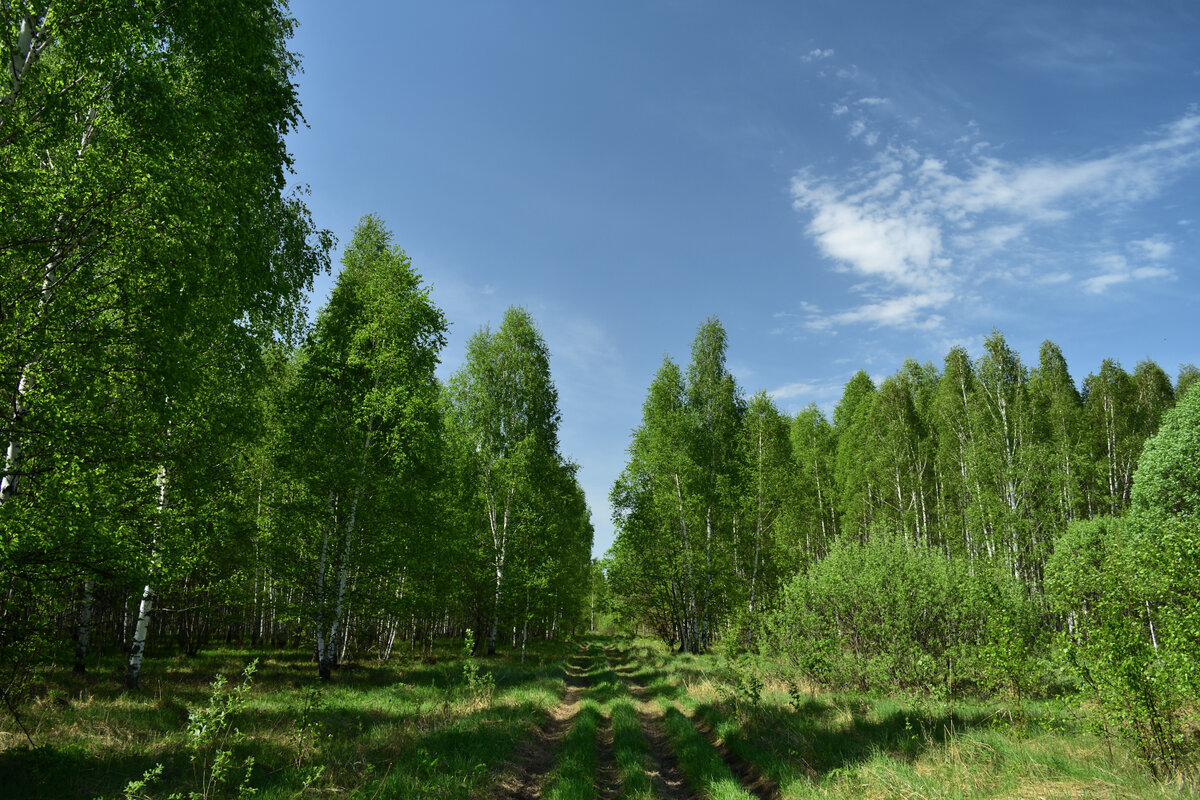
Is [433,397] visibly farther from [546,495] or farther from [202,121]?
[546,495]

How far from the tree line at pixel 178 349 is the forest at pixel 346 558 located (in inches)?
2.9

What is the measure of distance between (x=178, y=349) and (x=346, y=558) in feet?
29.6

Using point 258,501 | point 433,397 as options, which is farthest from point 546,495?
point 258,501

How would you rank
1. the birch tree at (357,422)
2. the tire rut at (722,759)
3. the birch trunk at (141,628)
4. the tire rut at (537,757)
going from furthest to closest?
the birch tree at (357,422), the birch trunk at (141,628), the tire rut at (722,759), the tire rut at (537,757)

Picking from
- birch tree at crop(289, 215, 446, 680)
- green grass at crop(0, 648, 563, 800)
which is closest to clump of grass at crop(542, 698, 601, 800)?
green grass at crop(0, 648, 563, 800)

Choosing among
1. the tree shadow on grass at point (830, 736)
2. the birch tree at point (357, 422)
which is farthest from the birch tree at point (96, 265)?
the tree shadow on grass at point (830, 736)

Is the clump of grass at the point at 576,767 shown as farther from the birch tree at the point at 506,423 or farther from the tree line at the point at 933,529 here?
the birch tree at the point at 506,423

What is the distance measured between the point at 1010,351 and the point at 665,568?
2776cm

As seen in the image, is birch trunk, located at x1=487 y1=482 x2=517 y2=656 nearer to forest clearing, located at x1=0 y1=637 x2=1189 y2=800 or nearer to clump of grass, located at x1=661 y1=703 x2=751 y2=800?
forest clearing, located at x1=0 y1=637 x2=1189 y2=800

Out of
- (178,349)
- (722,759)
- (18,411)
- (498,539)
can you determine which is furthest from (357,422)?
(722,759)

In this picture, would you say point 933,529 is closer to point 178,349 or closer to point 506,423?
point 506,423

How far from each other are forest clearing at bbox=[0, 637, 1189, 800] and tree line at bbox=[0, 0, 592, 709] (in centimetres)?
149

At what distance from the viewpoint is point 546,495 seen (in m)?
26.8

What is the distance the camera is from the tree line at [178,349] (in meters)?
6.84
